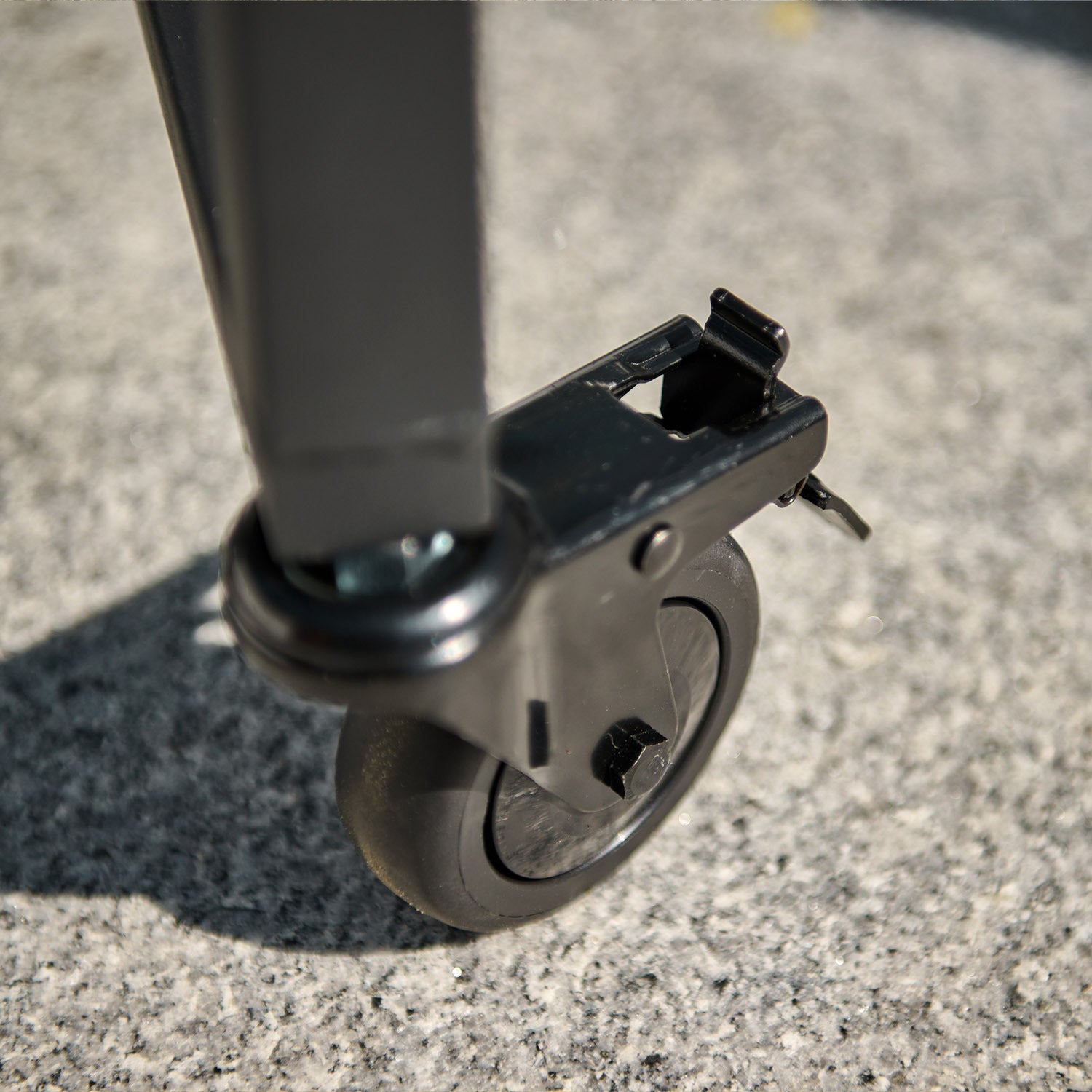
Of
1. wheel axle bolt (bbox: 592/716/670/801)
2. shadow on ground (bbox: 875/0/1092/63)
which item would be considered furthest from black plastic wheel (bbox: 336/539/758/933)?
shadow on ground (bbox: 875/0/1092/63)

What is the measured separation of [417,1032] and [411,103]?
30.1 inches

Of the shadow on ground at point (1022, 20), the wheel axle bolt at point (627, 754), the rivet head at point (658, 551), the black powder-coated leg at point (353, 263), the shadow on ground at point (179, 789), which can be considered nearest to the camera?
the black powder-coated leg at point (353, 263)

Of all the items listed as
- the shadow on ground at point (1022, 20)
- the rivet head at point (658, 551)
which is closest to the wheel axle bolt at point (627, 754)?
the rivet head at point (658, 551)

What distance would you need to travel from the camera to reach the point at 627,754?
88 cm

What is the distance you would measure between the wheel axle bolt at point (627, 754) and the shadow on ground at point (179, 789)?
26cm

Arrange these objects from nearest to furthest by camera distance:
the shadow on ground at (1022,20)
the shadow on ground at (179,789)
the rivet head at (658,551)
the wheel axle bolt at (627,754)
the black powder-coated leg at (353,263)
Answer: the black powder-coated leg at (353,263) < the rivet head at (658,551) < the wheel axle bolt at (627,754) < the shadow on ground at (179,789) < the shadow on ground at (1022,20)

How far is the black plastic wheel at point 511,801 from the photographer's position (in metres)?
0.83

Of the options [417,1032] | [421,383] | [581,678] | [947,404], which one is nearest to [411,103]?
[421,383]

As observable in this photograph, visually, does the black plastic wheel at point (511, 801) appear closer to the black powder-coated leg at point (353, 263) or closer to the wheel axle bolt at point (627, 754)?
the wheel axle bolt at point (627, 754)

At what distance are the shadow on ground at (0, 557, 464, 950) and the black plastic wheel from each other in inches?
5.3

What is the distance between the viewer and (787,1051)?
37.6 inches

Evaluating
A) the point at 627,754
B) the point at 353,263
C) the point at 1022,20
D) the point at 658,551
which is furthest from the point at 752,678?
the point at 1022,20

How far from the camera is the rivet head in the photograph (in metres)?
0.76

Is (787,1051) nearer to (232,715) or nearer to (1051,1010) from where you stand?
(1051,1010)
